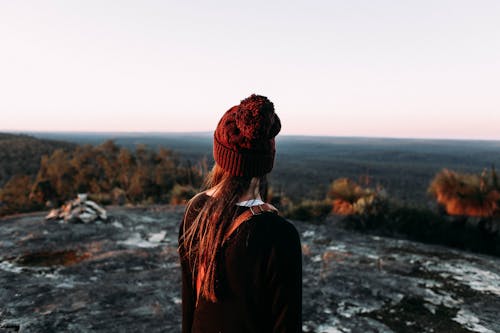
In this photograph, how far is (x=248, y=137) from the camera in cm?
139

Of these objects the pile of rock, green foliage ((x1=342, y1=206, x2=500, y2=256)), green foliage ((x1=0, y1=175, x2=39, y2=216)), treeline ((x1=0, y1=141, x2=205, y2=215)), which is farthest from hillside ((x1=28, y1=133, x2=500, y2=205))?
the pile of rock

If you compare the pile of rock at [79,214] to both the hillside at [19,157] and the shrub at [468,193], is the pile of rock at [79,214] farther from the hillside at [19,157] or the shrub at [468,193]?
the hillside at [19,157]

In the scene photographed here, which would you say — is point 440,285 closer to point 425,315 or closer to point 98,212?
point 425,315

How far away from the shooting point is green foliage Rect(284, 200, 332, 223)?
9125 mm

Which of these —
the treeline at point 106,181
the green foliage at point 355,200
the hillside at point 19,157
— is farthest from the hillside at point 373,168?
the hillside at point 19,157

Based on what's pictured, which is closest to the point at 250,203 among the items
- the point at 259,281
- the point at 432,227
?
the point at 259,281

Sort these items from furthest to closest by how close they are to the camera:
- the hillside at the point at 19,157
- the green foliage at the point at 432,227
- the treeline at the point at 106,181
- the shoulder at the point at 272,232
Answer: the hillside at the point at 19,157, the treeline at the point at 106,181, the green foliage at the point at 432,227, the shoulder at the point at 272,232

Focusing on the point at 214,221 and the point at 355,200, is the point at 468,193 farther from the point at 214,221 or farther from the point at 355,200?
the point at 214,221

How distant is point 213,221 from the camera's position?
1.47m

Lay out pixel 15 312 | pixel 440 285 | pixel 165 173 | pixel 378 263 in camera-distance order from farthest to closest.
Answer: pixel 165 173, pixel 378 263, pixel 440 285, pixel 15 312

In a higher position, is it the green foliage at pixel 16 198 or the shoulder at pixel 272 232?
the shoulder at pixel 272 232

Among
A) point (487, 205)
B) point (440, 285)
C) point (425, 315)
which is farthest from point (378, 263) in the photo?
point (487, 205)

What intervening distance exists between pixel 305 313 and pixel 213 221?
276cm

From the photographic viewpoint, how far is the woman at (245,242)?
4.28ft
